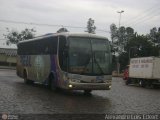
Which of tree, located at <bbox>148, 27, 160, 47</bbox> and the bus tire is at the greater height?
tree, located at <bbox>148, 27, 160, 47</bbox>

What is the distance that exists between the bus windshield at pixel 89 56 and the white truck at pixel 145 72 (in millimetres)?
15399

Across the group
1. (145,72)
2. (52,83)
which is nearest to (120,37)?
(145,72)

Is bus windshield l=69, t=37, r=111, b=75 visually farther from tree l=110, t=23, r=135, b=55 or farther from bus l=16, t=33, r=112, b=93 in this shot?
tree l=110, t=23, r=135, b=55

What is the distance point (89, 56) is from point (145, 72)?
57.7 feet

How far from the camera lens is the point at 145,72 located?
37.8m

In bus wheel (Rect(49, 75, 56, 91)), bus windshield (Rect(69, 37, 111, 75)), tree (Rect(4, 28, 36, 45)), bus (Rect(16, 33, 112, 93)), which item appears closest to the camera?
bus (Rect(16, 33, 112, 93))

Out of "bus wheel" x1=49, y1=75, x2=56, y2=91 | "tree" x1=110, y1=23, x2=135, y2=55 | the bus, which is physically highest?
"tree" x1=110, y1=23, x2=135, y2=55

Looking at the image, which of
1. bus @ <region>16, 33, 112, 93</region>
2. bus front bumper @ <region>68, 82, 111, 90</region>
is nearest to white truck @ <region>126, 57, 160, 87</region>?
bus @ <region>16, 33, 112, 93</region>

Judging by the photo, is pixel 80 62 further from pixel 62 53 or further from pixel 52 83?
pixel 52 83

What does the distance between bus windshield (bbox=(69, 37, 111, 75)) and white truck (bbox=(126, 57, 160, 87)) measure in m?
15.4

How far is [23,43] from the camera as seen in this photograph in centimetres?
3080

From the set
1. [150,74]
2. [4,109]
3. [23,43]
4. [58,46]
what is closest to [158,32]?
[150,74]

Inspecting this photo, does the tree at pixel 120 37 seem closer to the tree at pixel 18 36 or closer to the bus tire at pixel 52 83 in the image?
the tree at pixel 18 36

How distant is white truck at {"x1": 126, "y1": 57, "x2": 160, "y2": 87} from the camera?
36312mm
